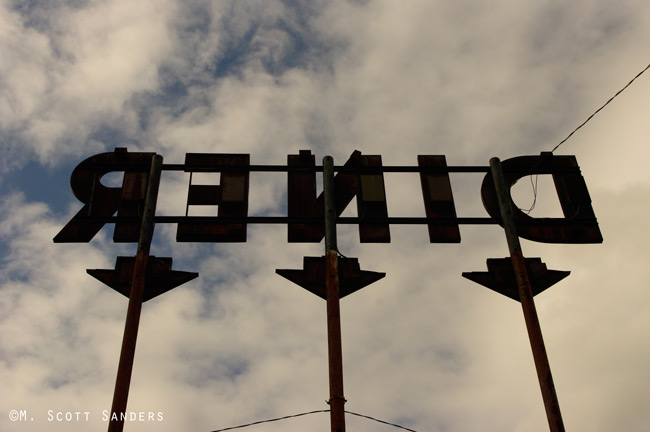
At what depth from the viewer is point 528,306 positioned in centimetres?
811

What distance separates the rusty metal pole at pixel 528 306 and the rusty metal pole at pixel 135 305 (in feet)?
17.6

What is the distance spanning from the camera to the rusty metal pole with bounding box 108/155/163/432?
6914mm

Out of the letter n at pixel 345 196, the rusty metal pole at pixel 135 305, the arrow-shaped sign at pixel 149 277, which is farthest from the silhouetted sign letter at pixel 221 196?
the arrow-shaped sign at pixel 149 277

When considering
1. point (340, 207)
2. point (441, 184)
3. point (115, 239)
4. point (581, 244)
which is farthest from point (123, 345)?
point (581, 244)

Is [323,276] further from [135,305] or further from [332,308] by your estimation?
[135,305]

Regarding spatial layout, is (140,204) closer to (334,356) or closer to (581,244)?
(334,356)

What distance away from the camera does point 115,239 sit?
9188 millimetres

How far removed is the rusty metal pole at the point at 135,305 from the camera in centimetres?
691

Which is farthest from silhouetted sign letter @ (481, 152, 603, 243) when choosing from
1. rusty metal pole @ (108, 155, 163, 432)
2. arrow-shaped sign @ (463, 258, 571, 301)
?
rusty metal pole @ (108, 155, 163, 432)

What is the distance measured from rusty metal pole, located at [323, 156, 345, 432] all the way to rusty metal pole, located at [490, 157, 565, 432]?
2.67 metres

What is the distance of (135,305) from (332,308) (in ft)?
8.97

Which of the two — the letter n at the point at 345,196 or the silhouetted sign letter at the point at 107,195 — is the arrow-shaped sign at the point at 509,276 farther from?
the silhouetted sign letter at the point at 107,195

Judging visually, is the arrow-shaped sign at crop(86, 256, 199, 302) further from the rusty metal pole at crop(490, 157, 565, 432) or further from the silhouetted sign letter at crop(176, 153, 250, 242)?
the rusty metal pole at crop(490, 157, 565, 432)

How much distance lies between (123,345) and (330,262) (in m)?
3.04
